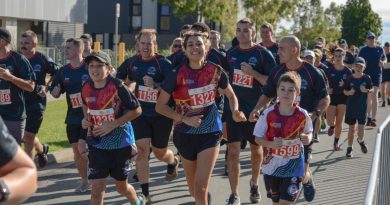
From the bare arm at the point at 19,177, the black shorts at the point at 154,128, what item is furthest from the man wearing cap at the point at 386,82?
the bare arm at the point at 19,177

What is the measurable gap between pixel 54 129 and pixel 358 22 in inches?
3078

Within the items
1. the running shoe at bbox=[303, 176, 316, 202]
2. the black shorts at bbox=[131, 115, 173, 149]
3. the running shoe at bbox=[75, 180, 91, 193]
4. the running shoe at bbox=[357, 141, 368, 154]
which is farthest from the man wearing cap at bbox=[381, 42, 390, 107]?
the running shoe at bbox=[303, 176, 316, 202]

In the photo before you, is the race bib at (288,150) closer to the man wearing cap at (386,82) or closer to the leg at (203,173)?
the leg at (203,173)

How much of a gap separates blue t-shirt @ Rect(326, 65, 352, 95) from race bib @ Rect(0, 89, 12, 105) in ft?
19.2

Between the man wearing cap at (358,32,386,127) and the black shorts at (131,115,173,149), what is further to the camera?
the man wearing cap at (358,32,386,127)

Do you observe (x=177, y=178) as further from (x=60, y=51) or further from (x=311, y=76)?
(x=60, y=51)

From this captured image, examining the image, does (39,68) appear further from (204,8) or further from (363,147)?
(204,8)

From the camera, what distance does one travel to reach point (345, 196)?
8539mm

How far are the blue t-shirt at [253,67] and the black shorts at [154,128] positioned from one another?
747mm

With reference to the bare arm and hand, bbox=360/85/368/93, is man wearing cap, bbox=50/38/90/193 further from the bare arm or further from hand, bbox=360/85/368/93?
the bare arm

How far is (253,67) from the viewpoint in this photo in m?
8.17

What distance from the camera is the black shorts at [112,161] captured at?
21.4 ft

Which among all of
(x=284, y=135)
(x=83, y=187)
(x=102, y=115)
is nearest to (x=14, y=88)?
(x=83, y=187)

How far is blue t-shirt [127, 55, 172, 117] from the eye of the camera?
8039 mm
